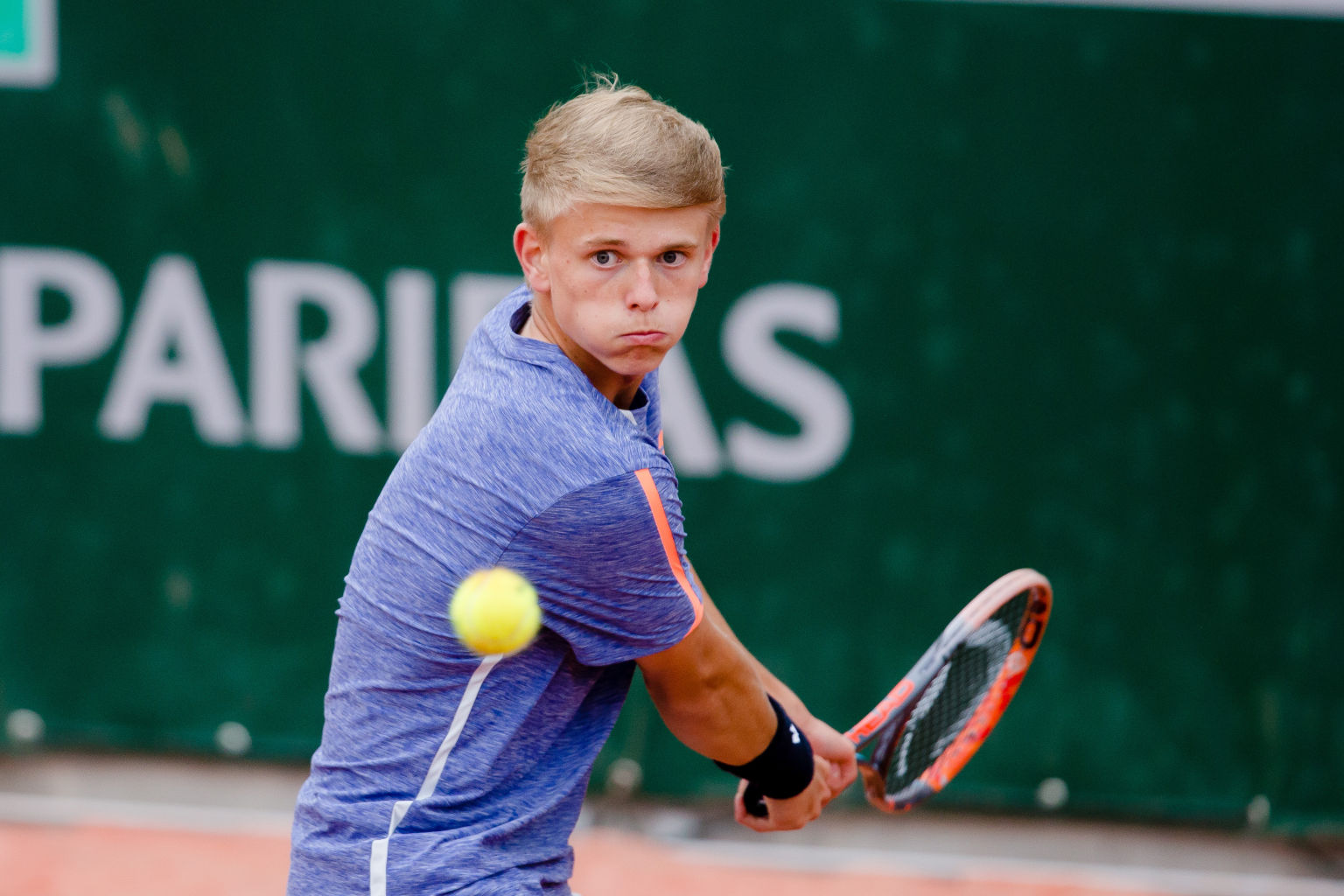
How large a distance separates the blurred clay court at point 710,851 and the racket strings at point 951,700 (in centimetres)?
114

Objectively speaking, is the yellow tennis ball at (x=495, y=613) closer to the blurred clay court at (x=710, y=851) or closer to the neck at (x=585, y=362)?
the neck at (x=585, y=362)

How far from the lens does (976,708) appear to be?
9.23 feet

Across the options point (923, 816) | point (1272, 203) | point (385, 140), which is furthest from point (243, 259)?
Answer: point (1272, 203)

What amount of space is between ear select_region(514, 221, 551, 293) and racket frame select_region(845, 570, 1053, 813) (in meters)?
1.05

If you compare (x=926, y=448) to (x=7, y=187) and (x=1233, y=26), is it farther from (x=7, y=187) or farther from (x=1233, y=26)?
(x=7, y=187)

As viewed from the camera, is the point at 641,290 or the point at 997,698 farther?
the point at 997,698

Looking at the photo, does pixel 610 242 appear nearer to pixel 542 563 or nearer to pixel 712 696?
pixel 542 563

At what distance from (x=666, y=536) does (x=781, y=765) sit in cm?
47

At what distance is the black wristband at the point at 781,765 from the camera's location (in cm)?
206

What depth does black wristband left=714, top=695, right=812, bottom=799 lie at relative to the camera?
2064mm

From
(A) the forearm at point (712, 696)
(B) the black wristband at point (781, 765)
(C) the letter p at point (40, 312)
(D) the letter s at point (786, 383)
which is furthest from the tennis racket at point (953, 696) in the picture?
(C) the letter p at point (40, 312)

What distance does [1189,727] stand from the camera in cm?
388

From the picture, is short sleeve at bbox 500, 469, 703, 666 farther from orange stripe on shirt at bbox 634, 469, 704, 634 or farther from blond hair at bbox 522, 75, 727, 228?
blond hair at bbox 522, 75, 727, 228

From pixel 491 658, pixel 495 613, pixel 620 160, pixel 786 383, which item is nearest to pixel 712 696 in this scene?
pixel 491 658
